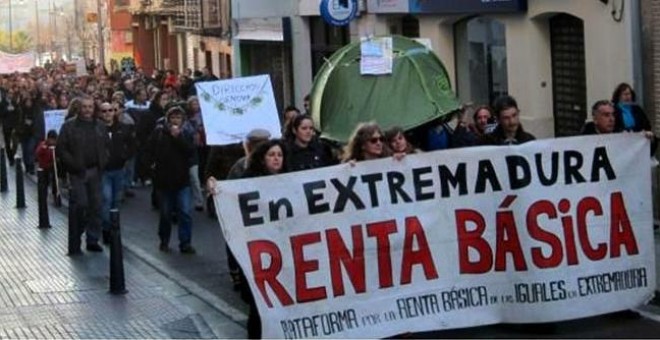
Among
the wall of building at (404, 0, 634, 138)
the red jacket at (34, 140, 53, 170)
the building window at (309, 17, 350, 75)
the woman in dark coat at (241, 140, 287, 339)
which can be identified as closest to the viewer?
the woman in dark coat at (241, 140, 287, 339)

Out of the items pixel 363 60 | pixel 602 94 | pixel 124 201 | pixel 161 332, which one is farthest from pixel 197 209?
pixel 161 332

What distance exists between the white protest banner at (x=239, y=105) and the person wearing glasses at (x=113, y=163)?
1.20 m

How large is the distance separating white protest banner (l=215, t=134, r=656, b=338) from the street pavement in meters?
0.15

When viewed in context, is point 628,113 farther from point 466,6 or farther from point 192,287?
point 466,6

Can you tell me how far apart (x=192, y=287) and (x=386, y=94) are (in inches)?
158

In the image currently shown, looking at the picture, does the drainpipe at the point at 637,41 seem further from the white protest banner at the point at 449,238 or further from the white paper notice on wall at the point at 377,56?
the white protest banner at the point at 449,238

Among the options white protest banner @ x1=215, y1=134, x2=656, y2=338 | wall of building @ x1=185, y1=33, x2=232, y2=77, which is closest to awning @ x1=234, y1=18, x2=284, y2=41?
wall of building @ x1=185, y1=33, x2=232, y2=77

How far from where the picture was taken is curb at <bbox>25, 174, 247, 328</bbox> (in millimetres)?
10883

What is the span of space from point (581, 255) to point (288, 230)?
7.00 ft

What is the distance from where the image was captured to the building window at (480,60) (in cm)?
2045

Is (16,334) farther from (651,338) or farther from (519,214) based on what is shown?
(651,338)

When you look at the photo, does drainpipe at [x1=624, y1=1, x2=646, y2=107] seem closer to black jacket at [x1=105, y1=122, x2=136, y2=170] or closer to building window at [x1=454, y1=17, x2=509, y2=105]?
building window at [x1=454, y1=17, x2=509, y2=105]

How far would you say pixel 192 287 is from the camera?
487 inches

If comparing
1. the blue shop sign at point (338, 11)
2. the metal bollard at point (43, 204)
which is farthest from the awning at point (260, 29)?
the metal bollard at point (43, 204)
